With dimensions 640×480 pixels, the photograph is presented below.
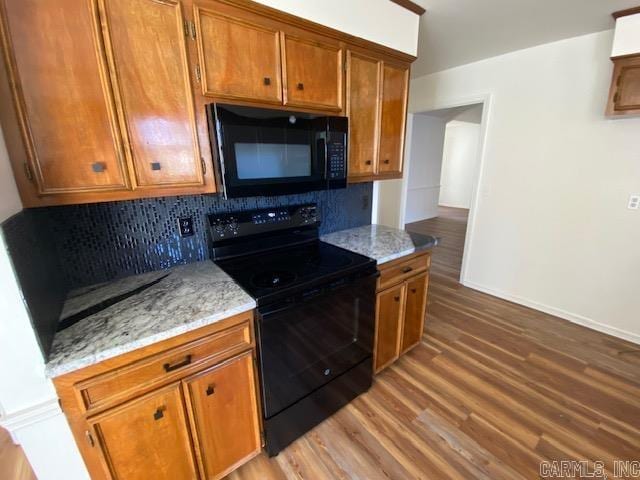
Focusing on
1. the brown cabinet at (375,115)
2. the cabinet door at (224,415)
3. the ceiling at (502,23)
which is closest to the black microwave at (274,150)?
the brown cabinet at (375,115)

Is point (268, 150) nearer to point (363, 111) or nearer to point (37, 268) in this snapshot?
point (363, 111)

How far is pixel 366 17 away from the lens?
171 cm

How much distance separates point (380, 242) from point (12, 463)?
2648mm

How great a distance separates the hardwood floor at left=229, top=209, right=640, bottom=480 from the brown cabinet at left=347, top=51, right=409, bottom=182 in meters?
1.58

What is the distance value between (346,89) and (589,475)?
2.52m

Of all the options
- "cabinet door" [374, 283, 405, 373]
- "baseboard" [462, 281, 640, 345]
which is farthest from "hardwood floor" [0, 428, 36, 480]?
"baseboard" [462, 281, 640, 345]

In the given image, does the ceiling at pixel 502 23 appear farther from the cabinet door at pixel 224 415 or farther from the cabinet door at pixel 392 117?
the cabinet door at pixel 224 415

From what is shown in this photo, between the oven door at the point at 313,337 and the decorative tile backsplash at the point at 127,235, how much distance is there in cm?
70

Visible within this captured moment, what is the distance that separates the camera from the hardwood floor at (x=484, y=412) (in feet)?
4.80

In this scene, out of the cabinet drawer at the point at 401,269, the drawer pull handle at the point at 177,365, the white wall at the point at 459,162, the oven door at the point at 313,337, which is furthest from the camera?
the white wall at the point at 459,162

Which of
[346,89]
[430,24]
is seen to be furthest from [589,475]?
[430,24]

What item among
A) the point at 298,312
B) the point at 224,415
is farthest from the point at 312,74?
the point at 224,415

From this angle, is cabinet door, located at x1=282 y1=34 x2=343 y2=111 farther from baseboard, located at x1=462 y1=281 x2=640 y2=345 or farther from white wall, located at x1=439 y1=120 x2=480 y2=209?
white wall, located at x1=439 y1=120 x2=480 y2=209

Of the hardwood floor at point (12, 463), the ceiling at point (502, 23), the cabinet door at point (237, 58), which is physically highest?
the ceiling at point (502, 23)
